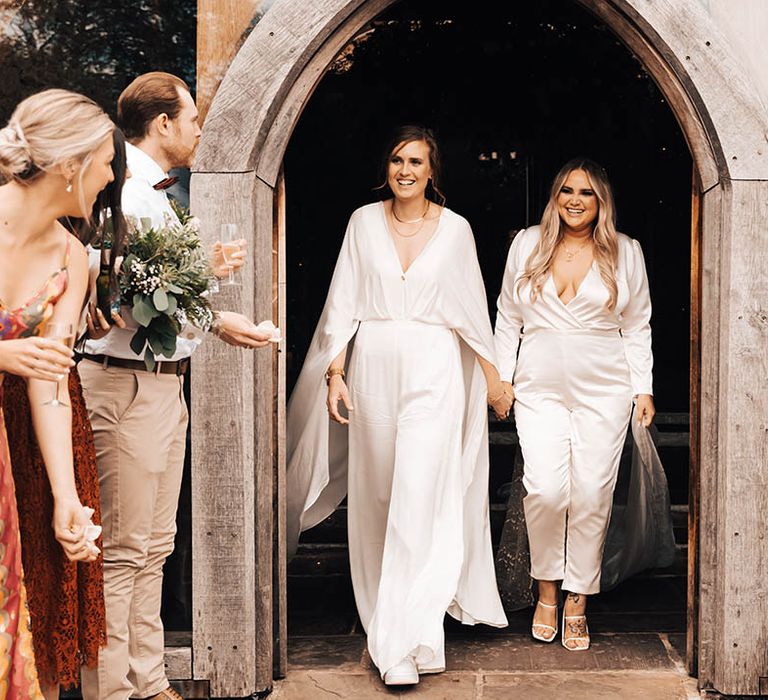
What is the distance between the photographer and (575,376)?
4.58 metres

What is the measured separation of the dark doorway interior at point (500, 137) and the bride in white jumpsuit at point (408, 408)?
68.3 inches

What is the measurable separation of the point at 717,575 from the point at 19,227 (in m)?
2.67

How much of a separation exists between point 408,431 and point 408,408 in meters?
0.10

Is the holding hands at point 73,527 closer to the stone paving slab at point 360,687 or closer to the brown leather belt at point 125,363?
the brown leather belt at point 125,363

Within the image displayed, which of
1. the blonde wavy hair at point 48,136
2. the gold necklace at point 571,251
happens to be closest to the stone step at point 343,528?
the gold necklace at point 571,251

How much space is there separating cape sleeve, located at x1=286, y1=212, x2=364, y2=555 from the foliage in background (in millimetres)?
1061

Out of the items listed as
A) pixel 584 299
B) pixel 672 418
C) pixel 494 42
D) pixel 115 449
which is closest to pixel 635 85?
pixel 494 42

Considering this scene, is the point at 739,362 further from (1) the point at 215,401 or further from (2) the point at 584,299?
(1) the point at 215,401

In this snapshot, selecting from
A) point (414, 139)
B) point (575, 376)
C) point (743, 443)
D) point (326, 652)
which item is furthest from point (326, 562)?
point (743, 443)

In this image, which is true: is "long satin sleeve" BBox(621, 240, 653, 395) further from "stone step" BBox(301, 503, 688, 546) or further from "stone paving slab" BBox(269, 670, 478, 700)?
"stone step" BBox(301, 503, 688, 546)

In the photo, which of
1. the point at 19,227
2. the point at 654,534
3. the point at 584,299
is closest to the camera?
the point at 19,227

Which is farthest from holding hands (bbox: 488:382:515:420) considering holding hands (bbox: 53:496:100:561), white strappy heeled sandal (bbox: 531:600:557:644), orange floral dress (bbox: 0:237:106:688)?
holding hands (bbox: 53:496:100:561)

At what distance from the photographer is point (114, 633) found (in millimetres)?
3186

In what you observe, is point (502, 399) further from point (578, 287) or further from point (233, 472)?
point (233, 472)
